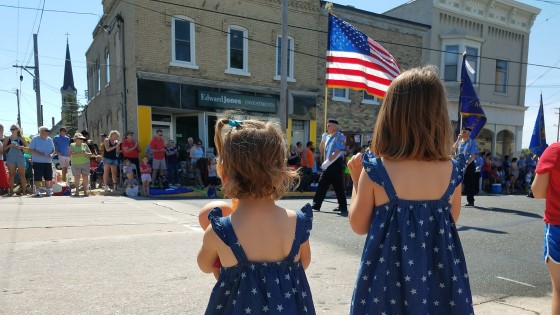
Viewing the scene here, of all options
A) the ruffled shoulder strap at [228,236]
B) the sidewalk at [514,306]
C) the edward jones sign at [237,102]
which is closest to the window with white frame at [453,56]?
the edward jones sign at [237,102]

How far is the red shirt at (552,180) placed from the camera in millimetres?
2588

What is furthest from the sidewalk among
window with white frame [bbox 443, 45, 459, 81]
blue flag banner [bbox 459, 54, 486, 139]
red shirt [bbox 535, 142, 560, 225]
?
window with white frame [bbox 443, 45, 459, 81]

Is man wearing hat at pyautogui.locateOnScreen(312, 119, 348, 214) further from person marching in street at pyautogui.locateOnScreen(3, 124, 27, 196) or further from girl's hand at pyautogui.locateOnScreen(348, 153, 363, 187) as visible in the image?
person marching in street at pyautogui.locateOnScreen(3, 124, 27, 196)

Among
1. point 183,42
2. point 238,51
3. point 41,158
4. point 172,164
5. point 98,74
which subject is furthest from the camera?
point 98,74

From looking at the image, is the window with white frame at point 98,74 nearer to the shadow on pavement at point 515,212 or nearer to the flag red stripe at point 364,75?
the flag red stripe at point 364,75

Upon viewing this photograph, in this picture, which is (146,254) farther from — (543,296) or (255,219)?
(543,296)

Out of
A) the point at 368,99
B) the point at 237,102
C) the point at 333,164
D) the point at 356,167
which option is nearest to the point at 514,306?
the point at 356,167

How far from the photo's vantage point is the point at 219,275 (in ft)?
5.74

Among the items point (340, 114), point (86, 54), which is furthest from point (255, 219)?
point (86, 54)

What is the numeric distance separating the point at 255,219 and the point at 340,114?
17279 mm

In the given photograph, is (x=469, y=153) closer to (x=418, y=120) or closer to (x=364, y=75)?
(x=364, y=75)

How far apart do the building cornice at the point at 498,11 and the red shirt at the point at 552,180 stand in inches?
808

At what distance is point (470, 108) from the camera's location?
8906 mm

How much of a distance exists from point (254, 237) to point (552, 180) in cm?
221
